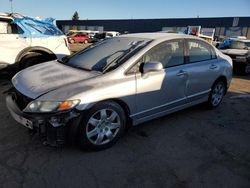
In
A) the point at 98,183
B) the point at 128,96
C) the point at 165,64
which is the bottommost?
the point at 98,183

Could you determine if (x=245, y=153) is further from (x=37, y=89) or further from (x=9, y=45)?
(x=9, y=45)

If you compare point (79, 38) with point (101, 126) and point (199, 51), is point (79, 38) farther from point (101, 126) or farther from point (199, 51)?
point (101, 126)

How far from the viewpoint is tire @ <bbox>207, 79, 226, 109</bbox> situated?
16.5 feet

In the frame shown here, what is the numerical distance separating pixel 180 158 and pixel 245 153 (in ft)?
3.35

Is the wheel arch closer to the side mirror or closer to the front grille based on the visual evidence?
the side mirror

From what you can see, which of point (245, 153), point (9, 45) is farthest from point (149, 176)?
point (9, 45)

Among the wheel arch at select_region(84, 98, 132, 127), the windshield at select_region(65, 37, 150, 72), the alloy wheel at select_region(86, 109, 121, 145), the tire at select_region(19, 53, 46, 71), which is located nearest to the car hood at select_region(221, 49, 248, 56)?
the windshield at select_region(65, 37, 150, 72)

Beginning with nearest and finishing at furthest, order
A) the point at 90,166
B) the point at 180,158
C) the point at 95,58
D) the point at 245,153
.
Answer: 1. the point at 90,166
2. the point at 180,158
3. the point at 245,153
4. the point at 95,58

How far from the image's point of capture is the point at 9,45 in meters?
6.14

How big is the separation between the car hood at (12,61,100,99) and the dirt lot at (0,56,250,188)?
794 millimetres

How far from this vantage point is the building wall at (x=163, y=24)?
44.2 metres

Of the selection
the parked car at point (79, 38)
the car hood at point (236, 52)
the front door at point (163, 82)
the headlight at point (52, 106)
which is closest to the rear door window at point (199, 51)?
the front door at point (163, 82)

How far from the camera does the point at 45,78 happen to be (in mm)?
3393

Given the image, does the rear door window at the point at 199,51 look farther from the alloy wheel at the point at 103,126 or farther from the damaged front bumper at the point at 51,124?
the damaged front bumper at the point at 51,124
